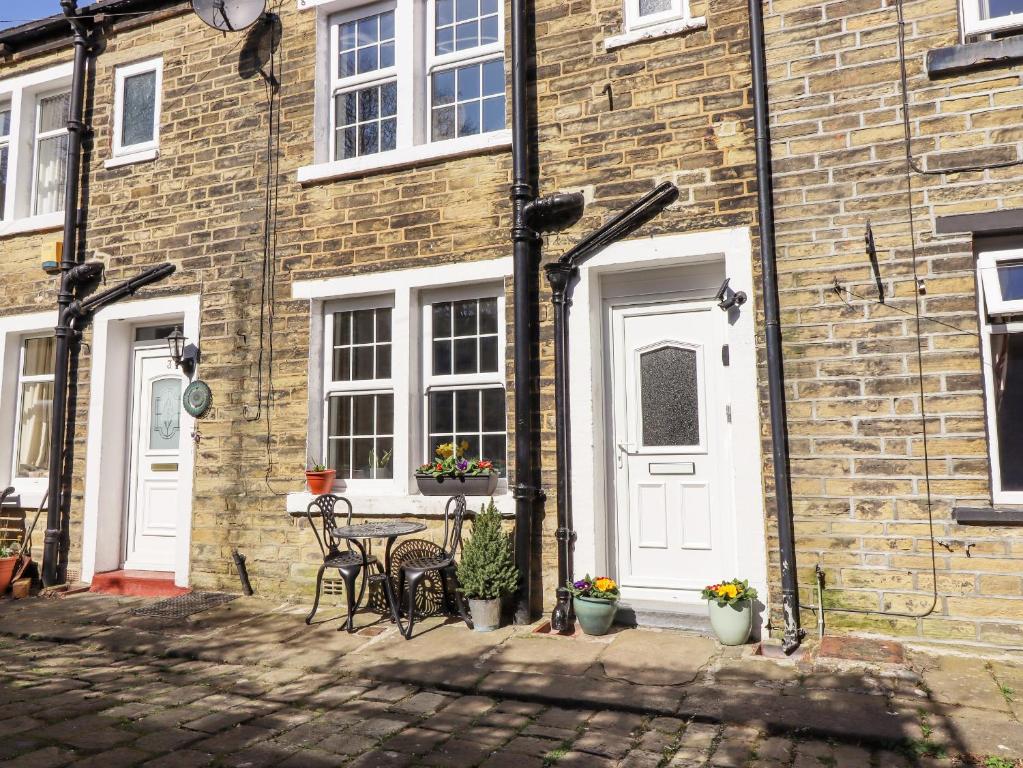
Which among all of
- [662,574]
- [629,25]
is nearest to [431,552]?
[662,574]

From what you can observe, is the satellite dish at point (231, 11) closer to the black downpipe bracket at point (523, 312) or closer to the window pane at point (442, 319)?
the black downpipe bracket at point (523, 312)

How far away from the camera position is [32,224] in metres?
8.48

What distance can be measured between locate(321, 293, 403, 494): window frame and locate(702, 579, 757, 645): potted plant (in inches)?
108

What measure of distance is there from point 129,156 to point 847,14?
6719 millimetres

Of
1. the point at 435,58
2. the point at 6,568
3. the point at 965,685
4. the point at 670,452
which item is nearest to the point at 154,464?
the point at 6,568

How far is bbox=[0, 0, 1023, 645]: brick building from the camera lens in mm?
5027

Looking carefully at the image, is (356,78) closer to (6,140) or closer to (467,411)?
(467,411)

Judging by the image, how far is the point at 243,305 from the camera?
7.17 meters

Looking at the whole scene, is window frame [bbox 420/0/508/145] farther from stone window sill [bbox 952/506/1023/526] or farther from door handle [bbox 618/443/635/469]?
stone window sill [bbox 952/506/1023/526]

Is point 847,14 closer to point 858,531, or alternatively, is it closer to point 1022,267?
point 1022,267

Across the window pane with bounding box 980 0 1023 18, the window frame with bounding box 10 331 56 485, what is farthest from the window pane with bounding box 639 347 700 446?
the window frame with bounding box 10 331 56 485

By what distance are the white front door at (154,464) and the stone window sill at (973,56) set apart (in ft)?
22.0

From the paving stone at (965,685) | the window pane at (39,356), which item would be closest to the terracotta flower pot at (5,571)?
the window pane at (39,356)

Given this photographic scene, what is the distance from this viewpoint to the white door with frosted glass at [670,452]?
18.5 ft
